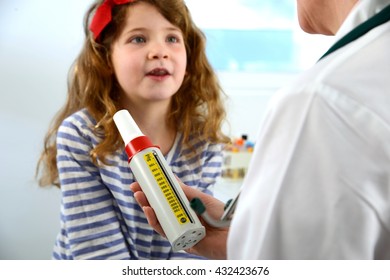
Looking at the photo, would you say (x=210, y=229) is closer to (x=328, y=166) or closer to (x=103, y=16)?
(x=328, y=166)

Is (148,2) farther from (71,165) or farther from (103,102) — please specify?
(71,165)

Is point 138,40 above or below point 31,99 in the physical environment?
above

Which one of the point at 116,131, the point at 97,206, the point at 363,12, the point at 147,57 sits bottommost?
the point at 97,206

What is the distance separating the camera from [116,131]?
2.74 ft

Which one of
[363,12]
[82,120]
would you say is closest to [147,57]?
[82,120]

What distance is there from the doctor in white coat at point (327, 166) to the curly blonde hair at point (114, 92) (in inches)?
21.1

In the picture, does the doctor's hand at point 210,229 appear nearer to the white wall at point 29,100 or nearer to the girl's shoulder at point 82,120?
the girl's shoulder at point 82,120

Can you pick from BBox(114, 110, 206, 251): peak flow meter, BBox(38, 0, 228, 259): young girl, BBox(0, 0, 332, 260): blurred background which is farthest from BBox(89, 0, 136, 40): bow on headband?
BBox(114, 110, 206, 251): peak flow meter

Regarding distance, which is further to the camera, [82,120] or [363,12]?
[82,120]

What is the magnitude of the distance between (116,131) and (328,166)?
0.57 metres

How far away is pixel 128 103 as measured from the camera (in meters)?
0.90

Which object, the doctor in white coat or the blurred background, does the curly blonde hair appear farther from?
the doctor in white coat
